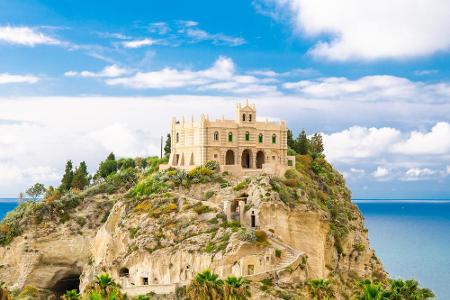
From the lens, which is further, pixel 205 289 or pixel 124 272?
pixel 124 272

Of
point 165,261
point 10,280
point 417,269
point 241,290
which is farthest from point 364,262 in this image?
point 417,269

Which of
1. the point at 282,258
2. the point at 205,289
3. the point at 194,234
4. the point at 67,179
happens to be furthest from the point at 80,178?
the point at 205,289

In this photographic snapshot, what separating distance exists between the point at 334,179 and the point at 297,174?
16074 mm

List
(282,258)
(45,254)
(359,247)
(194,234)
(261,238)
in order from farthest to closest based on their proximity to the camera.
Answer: (359,247), (45,254), (194,234), (261,238), (282,258)

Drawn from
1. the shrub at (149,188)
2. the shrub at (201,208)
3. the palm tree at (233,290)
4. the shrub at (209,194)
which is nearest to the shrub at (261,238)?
the shrub at (201,208)

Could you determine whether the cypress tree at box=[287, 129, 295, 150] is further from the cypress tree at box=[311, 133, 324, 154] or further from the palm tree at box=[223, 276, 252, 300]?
the palm tree at box=[223, 276, 252, 300]

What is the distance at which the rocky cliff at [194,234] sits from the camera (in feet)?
246

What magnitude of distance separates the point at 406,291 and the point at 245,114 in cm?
4853

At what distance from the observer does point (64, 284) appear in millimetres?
101812

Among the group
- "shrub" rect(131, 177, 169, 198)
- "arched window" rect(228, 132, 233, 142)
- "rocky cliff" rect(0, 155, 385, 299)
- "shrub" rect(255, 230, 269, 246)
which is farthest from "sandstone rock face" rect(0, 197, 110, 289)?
"shrub" rect(255, 230, 269, 246)

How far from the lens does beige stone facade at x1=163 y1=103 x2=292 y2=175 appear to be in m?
94.4

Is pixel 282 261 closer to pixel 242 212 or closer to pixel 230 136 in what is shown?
pixel 242 212

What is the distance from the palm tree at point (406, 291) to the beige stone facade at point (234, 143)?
4016 centimetres

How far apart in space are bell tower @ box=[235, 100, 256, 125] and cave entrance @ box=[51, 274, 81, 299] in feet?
114
